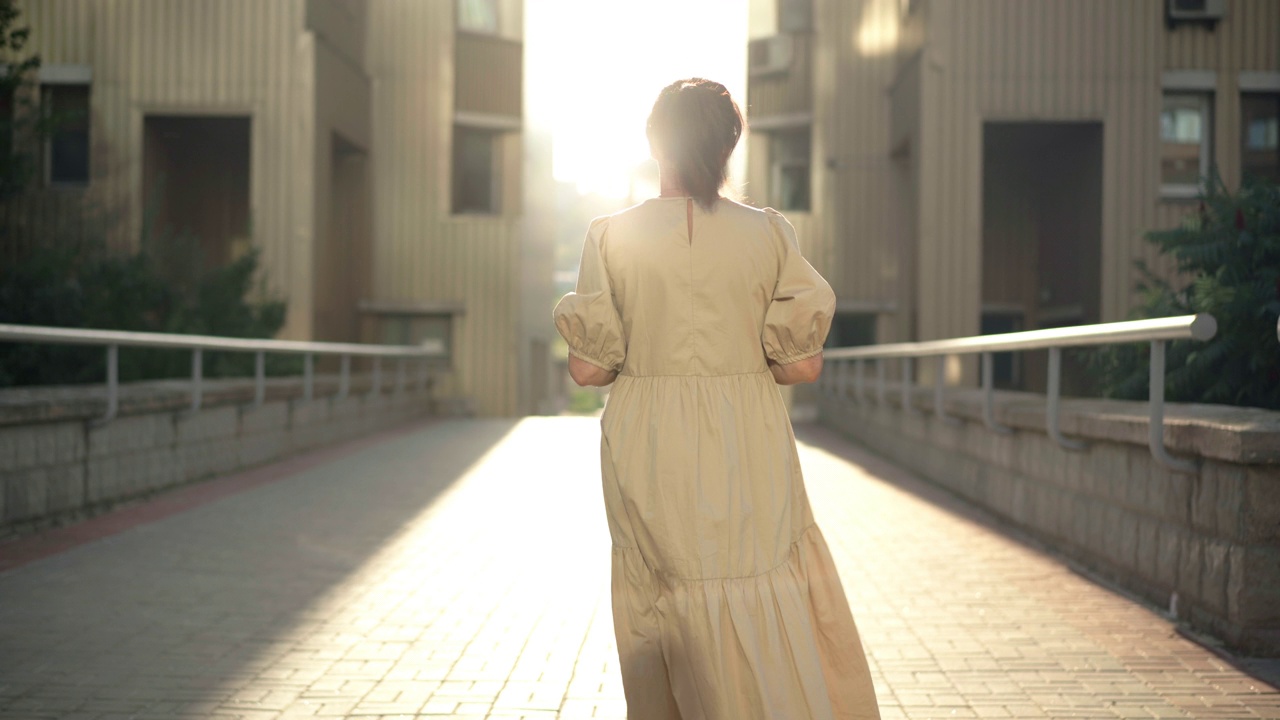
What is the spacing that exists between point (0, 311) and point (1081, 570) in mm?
12146

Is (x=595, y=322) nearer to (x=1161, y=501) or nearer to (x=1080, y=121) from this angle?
(x=1161, y=501)

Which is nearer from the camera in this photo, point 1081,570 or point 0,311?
point 1081,570

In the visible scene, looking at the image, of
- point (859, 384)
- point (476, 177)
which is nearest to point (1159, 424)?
point (859, 384)

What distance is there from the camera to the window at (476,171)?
76.9ft

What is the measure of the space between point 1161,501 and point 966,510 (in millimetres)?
3479

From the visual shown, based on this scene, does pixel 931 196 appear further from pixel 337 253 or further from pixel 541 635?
pixel 541 635

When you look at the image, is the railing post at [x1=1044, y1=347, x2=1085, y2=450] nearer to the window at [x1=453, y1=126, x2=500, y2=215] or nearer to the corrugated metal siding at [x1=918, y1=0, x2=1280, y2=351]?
the corrugated metal siding at [x1=918, y1=0, x2=1280, y2=351]

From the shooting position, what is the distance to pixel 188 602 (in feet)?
17.5

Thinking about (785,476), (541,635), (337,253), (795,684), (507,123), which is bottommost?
(541,635)

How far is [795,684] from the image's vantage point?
8.82 ft

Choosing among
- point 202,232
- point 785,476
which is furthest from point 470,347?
point 785,476

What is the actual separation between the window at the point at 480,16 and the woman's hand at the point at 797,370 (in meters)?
21.3

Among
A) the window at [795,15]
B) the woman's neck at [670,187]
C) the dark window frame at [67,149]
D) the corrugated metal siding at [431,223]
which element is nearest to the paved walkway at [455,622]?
the woman's neck at [670,187]

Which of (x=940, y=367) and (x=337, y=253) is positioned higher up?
(x=337, y=253)
